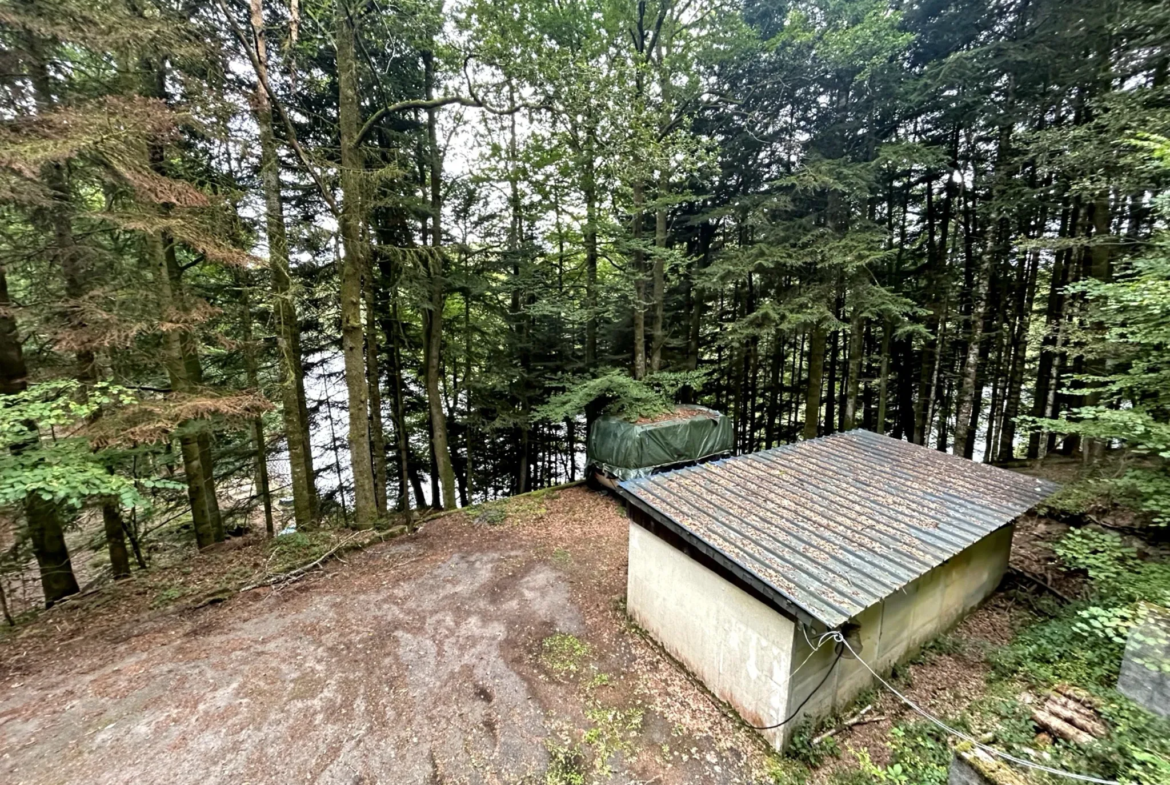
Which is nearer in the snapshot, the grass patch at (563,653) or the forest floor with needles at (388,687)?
Answer: the forest floor with needles at (388,687)

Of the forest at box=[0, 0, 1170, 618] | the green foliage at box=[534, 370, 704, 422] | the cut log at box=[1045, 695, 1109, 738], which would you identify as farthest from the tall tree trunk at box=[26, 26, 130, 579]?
the cut log at box=[1045, 695, 1109, 738]

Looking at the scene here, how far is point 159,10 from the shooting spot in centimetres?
509

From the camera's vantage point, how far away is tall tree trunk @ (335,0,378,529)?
6.48 metres

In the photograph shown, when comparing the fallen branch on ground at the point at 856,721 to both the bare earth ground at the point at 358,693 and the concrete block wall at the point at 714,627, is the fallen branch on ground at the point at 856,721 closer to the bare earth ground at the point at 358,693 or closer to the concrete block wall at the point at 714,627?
the concrete block wall at the point at 714,627

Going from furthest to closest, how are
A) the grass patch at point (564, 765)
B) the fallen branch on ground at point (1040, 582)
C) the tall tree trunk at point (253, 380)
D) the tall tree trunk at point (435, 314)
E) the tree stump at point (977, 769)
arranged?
the tall tree trunk at point (435, 314) < the tall tree trunk at point (253, 380) < the fallen branch on ground at point (1040, 582) < the grass patch at point (564, 765) < the tree stump at point (977, 769)

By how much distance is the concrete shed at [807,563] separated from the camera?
3967 millimetres

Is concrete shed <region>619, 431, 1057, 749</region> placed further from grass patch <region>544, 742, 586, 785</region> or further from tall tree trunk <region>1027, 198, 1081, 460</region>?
tall tree trunk <region>1027, 198, 1081, 460</region>

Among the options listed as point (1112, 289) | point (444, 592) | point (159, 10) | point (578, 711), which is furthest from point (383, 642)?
point (1112, 289)

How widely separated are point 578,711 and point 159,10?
941 cm

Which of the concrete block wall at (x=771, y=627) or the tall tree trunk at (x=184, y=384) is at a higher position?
the tall tree trunk at (x=184, y=384)

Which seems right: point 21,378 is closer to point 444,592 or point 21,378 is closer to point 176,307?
point 176,307

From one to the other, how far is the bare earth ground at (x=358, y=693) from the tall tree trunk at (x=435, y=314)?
420cm

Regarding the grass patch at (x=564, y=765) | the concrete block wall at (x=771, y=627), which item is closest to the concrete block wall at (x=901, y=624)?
the concrete block wall at (x=771, y=627)

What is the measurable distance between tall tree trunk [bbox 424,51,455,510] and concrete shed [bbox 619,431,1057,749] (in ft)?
20.9
